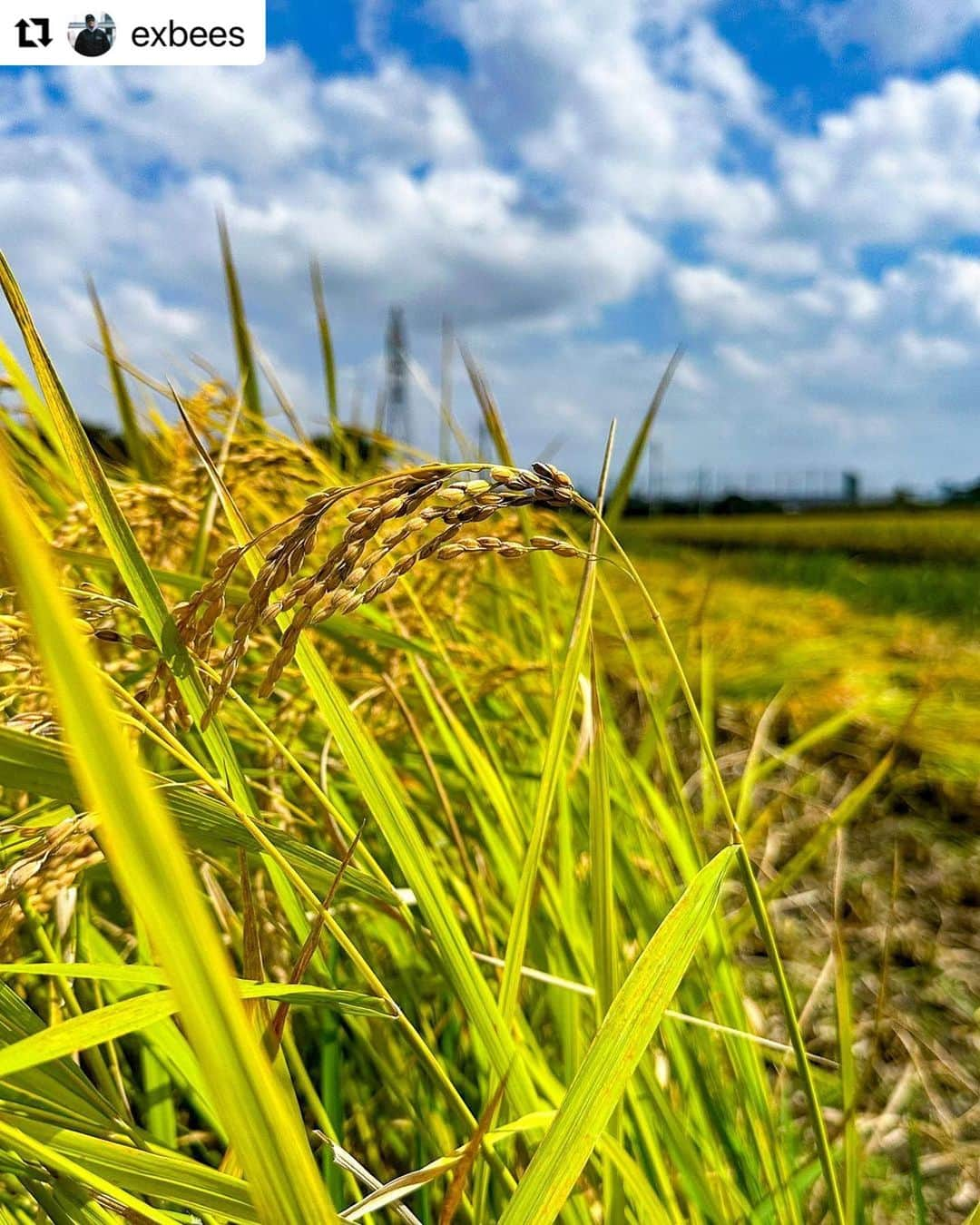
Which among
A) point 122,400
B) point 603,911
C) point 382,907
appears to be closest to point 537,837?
point 603,911

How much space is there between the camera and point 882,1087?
1.11 metres

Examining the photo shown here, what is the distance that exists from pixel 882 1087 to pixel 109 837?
1.23 metres

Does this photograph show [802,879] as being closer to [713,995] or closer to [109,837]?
[713,995]

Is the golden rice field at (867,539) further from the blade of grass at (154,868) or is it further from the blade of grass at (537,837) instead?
the blade of grass at (154,868)

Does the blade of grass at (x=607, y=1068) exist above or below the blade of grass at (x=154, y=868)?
below

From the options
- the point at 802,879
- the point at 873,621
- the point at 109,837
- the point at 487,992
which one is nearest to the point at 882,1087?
the point at 802,879

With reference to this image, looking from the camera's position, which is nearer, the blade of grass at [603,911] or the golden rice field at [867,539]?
the blade of grass at [603,911]

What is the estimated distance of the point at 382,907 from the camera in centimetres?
55

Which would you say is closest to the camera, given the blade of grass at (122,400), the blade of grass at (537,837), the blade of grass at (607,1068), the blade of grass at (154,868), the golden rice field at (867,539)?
the blade of grass at (154,868)

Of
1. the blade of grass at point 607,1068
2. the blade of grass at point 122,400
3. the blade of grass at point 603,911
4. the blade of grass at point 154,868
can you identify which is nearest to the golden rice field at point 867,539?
the blade of grass at point 122,400

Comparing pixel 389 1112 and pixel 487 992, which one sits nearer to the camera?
pixel 487 992

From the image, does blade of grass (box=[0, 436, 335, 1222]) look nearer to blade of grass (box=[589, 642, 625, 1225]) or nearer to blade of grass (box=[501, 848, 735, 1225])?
blade of grass (box=[501, 848, 735, 1225])

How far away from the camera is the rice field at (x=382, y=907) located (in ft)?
0.96

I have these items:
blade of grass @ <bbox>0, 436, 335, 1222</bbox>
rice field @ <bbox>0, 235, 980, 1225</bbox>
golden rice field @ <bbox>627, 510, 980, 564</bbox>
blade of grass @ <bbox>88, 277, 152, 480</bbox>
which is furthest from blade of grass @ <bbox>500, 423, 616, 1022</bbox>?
golden rice field @ <bbox>627, 510, 980, 564</bbox>
